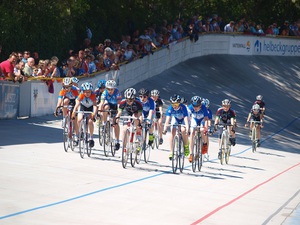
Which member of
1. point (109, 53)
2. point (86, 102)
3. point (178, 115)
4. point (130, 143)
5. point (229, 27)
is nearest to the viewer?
point (130, 143)

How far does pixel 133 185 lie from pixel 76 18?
1878cm

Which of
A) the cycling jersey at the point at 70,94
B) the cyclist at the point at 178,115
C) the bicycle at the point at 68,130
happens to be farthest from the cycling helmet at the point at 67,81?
the cyclist at the point at 178,115

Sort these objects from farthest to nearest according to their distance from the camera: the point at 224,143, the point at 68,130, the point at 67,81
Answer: the point at 224,143 < the point at 67,81 < the point at 68,130

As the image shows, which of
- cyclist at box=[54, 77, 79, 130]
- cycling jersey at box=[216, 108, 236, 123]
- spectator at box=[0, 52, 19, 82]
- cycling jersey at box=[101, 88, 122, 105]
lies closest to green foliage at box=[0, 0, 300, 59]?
spectator at box=[0, 52, 19, 82]

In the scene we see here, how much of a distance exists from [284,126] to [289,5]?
67.4 ft

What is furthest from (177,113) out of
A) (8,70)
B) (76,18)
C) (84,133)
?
(76,18)

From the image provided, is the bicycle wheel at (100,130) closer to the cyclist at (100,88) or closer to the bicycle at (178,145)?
the cyclist at (100,88)

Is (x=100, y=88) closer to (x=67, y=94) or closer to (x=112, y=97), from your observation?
(x=67, y=94)

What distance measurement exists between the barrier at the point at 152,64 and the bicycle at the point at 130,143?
6566mm

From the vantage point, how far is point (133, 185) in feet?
46.9

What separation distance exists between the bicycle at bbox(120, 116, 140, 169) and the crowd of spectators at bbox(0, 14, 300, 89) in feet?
21.0

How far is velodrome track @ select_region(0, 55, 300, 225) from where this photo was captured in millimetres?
11375

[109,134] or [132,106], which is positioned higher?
[132,106]

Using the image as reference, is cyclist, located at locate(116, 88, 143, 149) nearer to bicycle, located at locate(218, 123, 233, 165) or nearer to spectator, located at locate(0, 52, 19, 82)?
bicycle, located at locate(218, 123, 233, 165)
